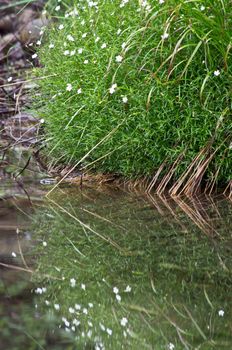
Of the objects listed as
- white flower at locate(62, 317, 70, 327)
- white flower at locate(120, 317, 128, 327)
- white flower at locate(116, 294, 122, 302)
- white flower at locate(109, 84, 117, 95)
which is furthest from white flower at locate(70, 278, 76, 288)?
white flower at locate(109, 84, 117, 95)

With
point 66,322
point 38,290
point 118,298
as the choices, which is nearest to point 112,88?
point 38,290

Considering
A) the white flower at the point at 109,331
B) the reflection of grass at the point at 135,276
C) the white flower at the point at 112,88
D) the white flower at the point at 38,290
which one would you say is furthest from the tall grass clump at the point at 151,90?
the white flower at the point at 109,331

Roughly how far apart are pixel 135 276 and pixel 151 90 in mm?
1549

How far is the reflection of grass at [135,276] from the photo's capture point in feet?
9.16

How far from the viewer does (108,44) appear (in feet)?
17.2

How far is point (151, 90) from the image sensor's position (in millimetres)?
4738

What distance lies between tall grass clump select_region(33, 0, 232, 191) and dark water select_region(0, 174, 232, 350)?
0.26 m

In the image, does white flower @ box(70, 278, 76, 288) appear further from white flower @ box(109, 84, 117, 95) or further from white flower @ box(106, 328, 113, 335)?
white flower @ box(109, 84, 117, 95)

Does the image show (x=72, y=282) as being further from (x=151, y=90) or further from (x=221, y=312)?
(x=151, y=90)

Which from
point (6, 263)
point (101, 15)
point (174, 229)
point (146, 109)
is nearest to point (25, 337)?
point (6, 263)

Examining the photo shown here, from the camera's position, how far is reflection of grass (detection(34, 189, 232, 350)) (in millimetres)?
2791

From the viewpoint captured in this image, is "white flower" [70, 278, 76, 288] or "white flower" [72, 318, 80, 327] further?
A: "white flower" [70, 278, 76, 288]

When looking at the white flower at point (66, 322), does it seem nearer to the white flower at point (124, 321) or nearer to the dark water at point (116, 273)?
the dark water at point (116, 273)

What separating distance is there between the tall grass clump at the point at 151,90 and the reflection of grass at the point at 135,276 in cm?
39
